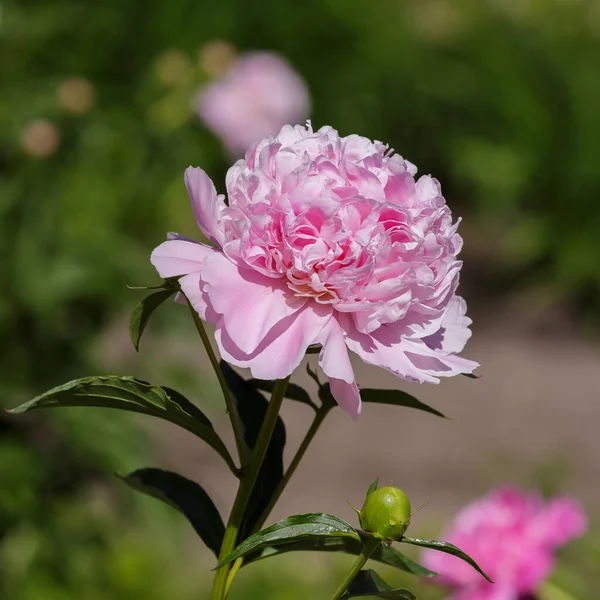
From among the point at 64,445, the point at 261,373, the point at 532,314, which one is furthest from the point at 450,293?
the point at 532,314

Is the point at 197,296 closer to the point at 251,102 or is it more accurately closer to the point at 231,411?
the point at 231,411

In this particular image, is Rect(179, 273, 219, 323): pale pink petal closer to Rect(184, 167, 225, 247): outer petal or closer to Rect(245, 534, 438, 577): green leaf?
Rect(184, 167, 225, 247): outer petal

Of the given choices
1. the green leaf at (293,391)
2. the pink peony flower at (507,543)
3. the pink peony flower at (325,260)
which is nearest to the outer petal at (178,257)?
the pink peony flower at (325,260)

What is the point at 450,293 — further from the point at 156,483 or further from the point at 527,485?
the point at 527,485

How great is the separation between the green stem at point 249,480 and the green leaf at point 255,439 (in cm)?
3

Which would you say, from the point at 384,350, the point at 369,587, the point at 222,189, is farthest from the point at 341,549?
the point at 222,189

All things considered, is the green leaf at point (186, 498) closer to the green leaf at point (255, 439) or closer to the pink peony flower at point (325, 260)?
the green leaf at point (255, 439)

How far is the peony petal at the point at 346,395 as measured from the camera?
1.84ft

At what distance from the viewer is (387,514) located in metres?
0.54

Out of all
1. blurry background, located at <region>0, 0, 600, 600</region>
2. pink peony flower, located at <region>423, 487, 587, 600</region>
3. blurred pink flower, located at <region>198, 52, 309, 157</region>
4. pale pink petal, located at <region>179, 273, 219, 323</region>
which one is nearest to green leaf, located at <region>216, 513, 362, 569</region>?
pale pink petal, located at <region>179, 273, 219, 323</region>

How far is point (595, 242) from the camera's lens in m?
4.08

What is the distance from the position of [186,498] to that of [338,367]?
166mm

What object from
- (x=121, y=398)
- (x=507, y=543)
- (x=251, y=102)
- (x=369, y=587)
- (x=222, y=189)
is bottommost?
(x=222, y=189)

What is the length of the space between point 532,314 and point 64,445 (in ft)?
7.52
